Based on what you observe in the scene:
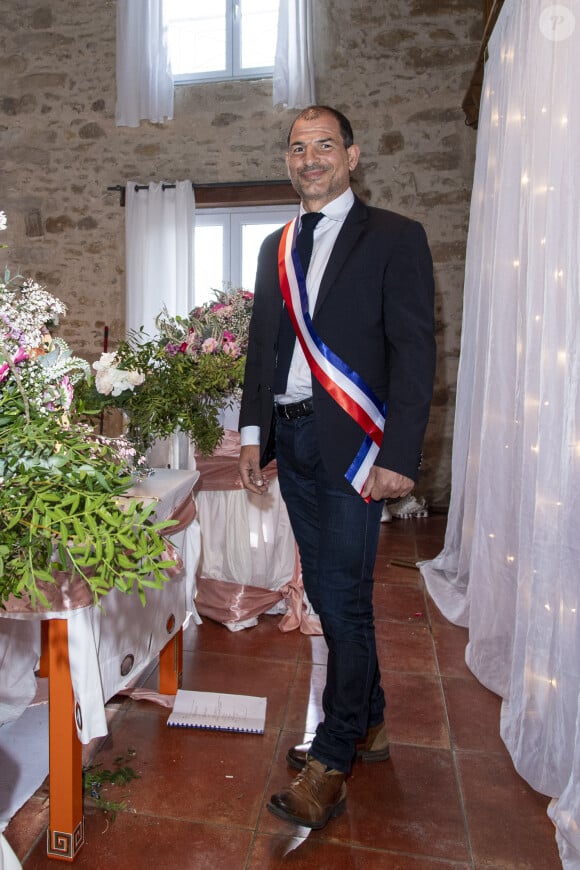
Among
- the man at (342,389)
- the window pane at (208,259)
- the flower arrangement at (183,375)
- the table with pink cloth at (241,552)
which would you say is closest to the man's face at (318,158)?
the man at (342,389)

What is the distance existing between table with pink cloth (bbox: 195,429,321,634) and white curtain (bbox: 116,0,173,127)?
4.01 metres

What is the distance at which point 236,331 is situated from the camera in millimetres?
2756

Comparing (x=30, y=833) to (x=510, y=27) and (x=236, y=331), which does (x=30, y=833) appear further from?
(x=510, y=27)

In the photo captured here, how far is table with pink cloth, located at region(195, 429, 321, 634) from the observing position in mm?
2812

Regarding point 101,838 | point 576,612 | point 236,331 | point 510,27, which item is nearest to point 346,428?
point 576,612

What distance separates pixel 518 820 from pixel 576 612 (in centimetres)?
54

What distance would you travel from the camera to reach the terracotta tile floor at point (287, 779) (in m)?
1.55

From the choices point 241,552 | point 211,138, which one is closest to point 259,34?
point 211,138

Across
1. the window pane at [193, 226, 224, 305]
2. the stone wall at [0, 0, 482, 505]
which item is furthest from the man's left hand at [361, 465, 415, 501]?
the window pane at [193, 226, 224, 305]

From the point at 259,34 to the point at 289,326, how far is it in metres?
5.08

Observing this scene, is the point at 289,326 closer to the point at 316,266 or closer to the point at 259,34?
the point at 316,266

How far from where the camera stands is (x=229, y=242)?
19.1ft

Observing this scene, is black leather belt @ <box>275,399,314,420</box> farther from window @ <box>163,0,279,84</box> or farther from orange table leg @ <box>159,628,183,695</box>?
window @ <box>163,0,279,84</box>

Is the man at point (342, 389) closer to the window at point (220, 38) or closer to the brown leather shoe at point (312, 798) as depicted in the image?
the brown leather shoe at point (312, 798)
